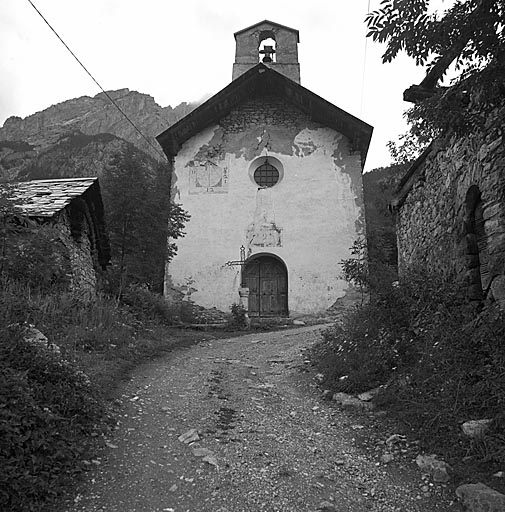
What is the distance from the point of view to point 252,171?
1537 centimetres

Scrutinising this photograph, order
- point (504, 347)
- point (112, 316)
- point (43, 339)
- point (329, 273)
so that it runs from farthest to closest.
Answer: point (329, 273) → point (112, 316) → point (43, 339) → point (504, 347)

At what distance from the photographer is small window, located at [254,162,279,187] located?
15.4 meters

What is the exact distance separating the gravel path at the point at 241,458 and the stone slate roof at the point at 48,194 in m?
4.42

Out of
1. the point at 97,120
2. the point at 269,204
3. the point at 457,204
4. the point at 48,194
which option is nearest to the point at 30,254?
the point at 48,194

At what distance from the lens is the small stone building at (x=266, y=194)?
14.4 m

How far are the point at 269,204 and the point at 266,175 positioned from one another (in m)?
1.16

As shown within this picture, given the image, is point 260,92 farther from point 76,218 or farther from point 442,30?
point 442,30

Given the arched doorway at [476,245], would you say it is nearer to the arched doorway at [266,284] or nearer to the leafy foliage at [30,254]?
the leafy foliage at [30,254]

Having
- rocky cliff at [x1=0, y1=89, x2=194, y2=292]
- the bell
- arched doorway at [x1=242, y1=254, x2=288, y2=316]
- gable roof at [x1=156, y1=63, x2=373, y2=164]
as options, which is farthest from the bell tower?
arched doorway at [x1=242, y1=254, x2=288, y2=316]

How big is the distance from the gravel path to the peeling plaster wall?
8.92 m

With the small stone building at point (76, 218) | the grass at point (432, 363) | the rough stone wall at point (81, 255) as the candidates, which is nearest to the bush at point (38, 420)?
the grass at point (432, 363)

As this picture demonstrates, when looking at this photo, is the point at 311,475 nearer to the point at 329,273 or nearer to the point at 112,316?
the point at 112,316

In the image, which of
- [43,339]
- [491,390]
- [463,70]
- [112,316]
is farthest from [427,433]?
[112,316]

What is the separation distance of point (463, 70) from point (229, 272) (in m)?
11.4
